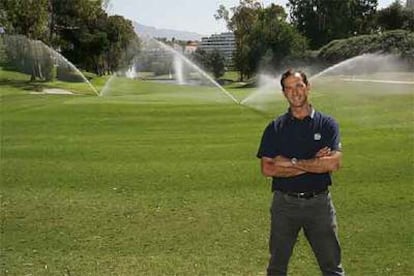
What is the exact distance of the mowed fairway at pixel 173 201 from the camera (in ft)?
24.6

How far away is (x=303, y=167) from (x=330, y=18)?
311 feet

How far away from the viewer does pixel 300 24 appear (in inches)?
3912

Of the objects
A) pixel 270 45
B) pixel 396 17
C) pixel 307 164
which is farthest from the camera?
pixel 396 17

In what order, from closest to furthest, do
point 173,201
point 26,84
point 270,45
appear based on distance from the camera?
point 173,201 → point 26,84 → point 270,45

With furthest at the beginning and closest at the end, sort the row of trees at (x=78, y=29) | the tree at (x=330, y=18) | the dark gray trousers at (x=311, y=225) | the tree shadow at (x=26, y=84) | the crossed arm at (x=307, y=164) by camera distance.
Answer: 1. the tree at (x=330, y=18)
2. the row of trees at (x=78, y=29)
3. the tree shadow at (x=26, y=84)
4. the dark gray trousers at (x=311, y=225)
5. the crossed arm at (x=307, y=164)

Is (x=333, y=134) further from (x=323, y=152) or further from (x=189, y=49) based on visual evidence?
(x=189, y=49)

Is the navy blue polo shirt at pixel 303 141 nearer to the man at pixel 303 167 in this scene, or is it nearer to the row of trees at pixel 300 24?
the man at pixel 303 167

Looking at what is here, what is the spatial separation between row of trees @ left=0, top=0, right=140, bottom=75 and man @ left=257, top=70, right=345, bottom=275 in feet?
150


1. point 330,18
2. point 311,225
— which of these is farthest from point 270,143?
point 330,18

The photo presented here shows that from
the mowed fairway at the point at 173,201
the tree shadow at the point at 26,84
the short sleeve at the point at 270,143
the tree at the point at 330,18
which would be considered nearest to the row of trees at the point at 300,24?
the tree at the point at 330,18

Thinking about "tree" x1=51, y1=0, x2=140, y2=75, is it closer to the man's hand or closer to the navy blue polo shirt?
the navy blue polo shirt

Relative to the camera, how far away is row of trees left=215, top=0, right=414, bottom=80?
7444 centimetres

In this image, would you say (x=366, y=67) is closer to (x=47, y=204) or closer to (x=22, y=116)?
(x=22, y=116)

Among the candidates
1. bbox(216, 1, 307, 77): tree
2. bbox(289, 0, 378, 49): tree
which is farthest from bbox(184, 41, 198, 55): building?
bbox(289, 0, 378, 49): tree
